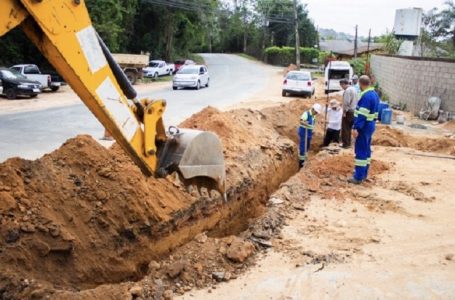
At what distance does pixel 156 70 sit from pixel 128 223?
108 ft

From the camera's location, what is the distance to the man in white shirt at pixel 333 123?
1151 cm

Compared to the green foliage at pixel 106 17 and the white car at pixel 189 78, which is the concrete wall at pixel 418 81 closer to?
the white car at pixel 189 78

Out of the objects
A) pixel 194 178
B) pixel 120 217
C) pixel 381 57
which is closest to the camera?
pixel 194 178

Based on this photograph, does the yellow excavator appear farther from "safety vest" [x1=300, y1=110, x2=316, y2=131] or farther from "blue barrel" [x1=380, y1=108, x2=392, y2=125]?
"blue barrel" [x1=380, y1=108, x2=392, y2=125]

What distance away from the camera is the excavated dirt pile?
5383 mm

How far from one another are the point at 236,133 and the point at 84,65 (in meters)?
6.64

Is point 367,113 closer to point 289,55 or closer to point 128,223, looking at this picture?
point 128,223

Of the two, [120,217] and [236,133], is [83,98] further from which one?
[236,133]

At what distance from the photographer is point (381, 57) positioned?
27.5m

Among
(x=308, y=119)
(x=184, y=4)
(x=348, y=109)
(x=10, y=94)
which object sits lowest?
(x=10, y=94)

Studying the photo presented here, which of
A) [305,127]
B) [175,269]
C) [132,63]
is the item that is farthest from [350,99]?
[132,63]

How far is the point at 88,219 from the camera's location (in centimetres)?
612

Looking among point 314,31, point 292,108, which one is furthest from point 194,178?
point 314,31

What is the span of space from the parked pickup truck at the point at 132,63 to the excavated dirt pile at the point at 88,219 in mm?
24050
